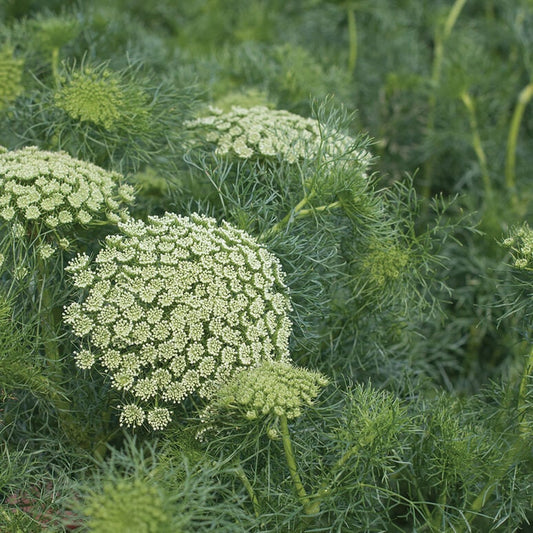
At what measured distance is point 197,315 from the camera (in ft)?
4.49

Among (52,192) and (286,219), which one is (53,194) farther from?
(286,219)

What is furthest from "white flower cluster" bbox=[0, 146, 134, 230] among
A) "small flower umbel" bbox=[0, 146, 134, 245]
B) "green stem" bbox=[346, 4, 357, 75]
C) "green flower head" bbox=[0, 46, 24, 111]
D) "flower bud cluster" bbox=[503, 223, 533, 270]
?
"green stem" bbox=[346, 4, 357, 75]

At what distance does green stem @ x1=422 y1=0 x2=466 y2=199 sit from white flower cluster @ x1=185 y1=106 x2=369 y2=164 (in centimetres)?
104

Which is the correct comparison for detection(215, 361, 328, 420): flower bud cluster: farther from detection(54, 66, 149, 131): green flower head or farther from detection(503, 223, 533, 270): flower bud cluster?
detection(54, 66, 149, 131): green flower head

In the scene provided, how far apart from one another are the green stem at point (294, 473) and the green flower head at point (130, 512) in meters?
0.29

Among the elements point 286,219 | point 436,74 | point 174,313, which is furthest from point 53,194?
point 436,74

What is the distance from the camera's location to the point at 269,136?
1.74 metres

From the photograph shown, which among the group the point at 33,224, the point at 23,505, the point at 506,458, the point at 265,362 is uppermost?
the point at 33,224

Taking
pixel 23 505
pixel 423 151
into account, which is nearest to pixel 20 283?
pixel 23 505

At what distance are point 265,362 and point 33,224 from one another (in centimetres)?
56

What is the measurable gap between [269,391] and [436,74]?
6.42ft

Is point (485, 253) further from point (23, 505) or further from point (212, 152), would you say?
point (23, 505)

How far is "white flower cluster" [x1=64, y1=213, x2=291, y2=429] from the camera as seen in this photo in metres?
1.35

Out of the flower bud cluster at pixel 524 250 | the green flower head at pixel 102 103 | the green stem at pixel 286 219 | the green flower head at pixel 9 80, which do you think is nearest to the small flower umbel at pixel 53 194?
the green flower head at pixel 102 103
